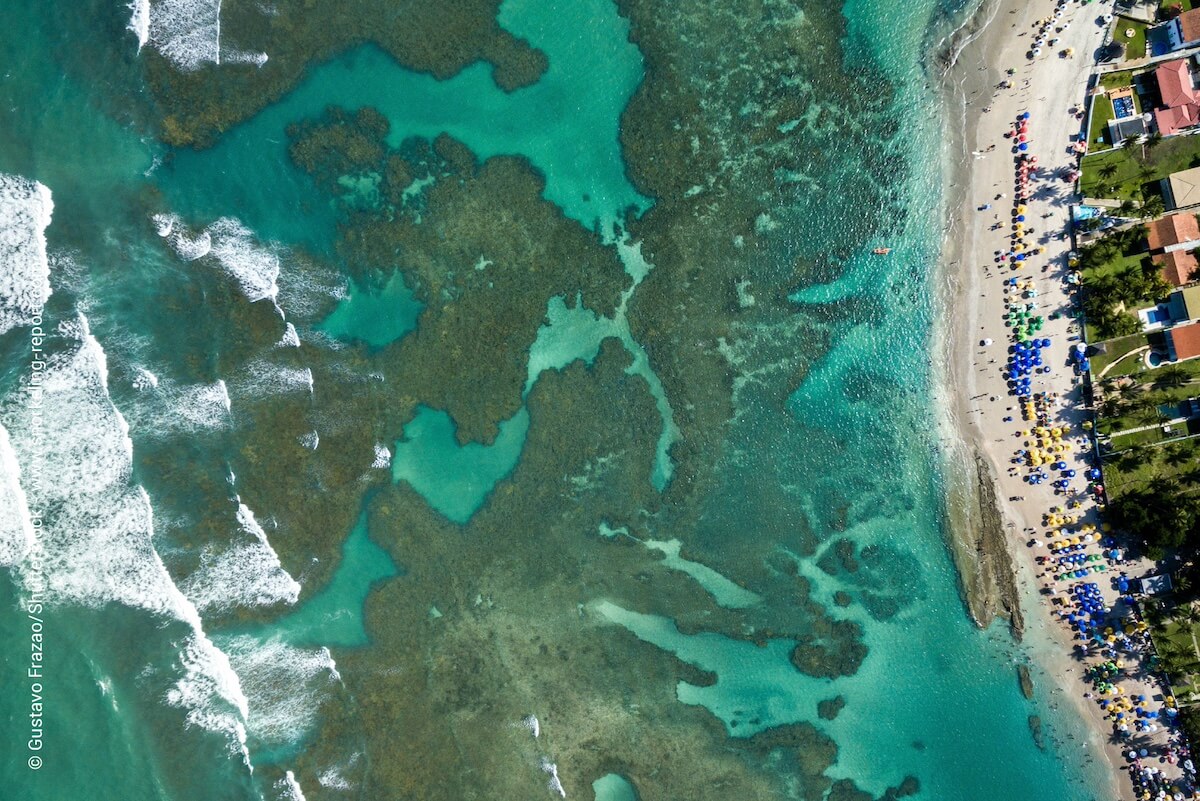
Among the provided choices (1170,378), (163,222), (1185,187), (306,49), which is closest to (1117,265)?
(1185,187)

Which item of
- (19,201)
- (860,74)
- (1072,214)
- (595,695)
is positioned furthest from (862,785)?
(19,201)

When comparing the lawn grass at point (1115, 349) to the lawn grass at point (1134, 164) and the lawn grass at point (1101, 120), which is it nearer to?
the lawn grass at point (1134, 164)

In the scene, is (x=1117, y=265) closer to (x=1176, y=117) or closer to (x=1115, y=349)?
(x=1115, y=349)

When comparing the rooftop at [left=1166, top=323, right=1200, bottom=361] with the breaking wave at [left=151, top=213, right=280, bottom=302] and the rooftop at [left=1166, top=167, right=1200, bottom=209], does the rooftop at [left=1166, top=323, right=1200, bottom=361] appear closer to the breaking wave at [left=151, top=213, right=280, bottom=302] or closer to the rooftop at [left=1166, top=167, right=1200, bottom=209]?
the rooftop at [left=1166, top=167, right=1200, bottom=209]

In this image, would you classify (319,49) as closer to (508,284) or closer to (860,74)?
(508,284)

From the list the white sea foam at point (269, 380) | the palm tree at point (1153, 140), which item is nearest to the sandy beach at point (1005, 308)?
the palm tree at point (1153, 140)

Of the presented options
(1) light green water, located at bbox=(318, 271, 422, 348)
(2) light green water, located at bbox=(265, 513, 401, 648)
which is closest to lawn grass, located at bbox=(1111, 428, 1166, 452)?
(1) light green water, located at bbox=(318, 271, 422, 348)

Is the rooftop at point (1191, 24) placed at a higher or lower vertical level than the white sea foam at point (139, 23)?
higher
